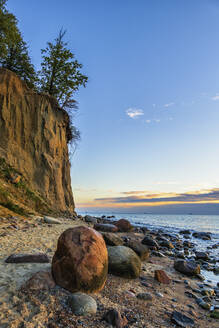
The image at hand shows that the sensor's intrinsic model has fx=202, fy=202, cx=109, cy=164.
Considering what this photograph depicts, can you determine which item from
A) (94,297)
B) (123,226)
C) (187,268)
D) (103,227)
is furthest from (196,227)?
(94,297)

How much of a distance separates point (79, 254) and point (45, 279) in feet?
2.33

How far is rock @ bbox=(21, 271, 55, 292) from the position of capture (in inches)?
130

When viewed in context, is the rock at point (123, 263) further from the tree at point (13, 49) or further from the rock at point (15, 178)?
the tree at point (13, 49)

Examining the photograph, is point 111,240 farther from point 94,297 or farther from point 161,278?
point 94,297

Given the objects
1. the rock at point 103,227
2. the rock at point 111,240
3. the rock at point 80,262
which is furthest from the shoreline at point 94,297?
the rock at point 103,227

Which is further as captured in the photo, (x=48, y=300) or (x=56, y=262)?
(x=56, y=262)

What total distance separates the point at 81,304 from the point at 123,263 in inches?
89.0

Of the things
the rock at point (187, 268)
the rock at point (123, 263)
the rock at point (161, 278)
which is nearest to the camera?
the rock at point (123, 263)

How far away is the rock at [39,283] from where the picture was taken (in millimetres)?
3309

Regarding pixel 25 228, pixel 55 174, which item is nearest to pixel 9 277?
pixel 25 228

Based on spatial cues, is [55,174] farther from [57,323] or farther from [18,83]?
[57,323]

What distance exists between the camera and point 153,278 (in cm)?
569

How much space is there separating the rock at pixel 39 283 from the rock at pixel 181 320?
2.18 meters

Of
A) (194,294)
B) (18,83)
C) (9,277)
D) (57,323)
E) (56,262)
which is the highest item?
(18,83)
